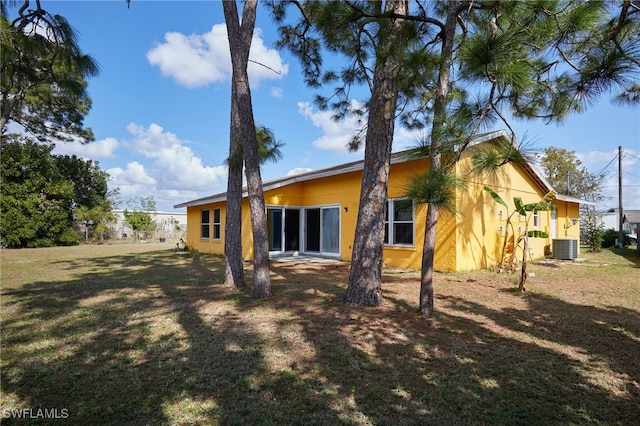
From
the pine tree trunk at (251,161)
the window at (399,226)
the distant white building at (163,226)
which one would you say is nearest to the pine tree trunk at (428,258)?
the pine tree trunk at (251,161)

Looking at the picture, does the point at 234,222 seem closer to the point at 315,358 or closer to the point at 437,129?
the point at 315,358

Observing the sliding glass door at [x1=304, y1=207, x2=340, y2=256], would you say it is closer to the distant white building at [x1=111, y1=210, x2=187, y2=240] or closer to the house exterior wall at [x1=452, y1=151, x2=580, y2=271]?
the house exterior wall at [x1=452, y1=151, x2=580, y2=271]

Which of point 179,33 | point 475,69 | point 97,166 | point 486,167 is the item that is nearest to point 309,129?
point 179,33

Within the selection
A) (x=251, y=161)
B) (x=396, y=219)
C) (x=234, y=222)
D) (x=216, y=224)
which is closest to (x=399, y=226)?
(x=396, y=219)

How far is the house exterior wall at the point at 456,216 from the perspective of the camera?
375 inches

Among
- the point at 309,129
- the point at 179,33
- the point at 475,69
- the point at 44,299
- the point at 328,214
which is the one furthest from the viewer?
the point at 328,214

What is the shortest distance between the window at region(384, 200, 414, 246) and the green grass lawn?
12.6 feet

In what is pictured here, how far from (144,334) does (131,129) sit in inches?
738

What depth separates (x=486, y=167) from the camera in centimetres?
555

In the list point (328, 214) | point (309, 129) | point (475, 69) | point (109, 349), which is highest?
point (309, 129)

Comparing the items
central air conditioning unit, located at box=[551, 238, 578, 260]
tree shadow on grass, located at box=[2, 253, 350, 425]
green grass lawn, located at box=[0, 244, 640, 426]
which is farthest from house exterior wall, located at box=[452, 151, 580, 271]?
tree shadow on grass, located at box=[2, 253, 350, 425]

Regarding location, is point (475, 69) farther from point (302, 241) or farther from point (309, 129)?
point (302, 241)

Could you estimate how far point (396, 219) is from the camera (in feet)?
35.3

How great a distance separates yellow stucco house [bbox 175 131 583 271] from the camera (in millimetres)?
9664
